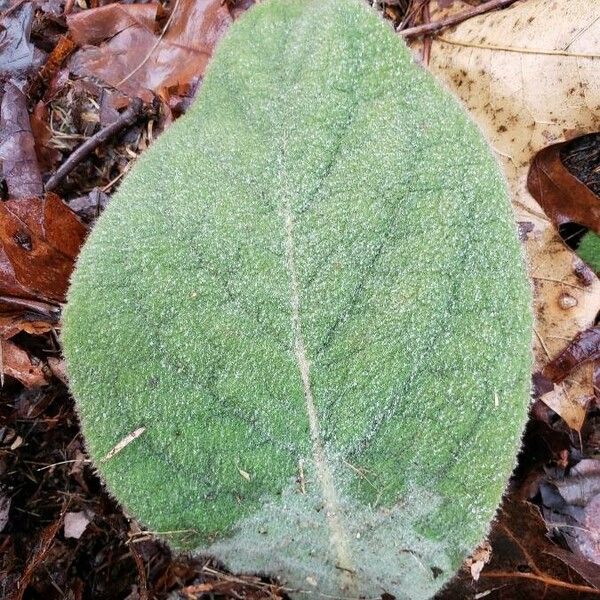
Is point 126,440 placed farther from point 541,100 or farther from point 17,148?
point 541,100

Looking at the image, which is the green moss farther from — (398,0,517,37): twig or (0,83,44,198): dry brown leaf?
(0,83,44,198): dry brown leaf

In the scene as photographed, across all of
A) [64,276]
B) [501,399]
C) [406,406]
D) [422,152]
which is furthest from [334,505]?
[64,276]

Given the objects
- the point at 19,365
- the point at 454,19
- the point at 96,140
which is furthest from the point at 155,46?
the point at 19,365

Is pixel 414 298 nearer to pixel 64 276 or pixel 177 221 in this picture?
pixel 177 221

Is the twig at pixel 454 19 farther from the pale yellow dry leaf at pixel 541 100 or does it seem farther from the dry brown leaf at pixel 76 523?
the dry brown leaf at pixel 76 523

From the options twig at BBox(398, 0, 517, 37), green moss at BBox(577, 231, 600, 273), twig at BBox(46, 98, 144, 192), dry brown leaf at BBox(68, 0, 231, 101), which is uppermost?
twig at BBox(398, 0, 517, 37)

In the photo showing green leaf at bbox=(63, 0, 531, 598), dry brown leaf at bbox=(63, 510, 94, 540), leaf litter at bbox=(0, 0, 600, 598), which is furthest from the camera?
dry brown leaf at bbox=(63, 510, 94, 540)

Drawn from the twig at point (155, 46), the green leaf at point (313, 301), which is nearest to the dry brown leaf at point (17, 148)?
the twig at point (155, 46)

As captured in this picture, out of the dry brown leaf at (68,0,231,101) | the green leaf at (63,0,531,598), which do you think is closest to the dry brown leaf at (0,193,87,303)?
the green leaf at (63,0,531,598)
